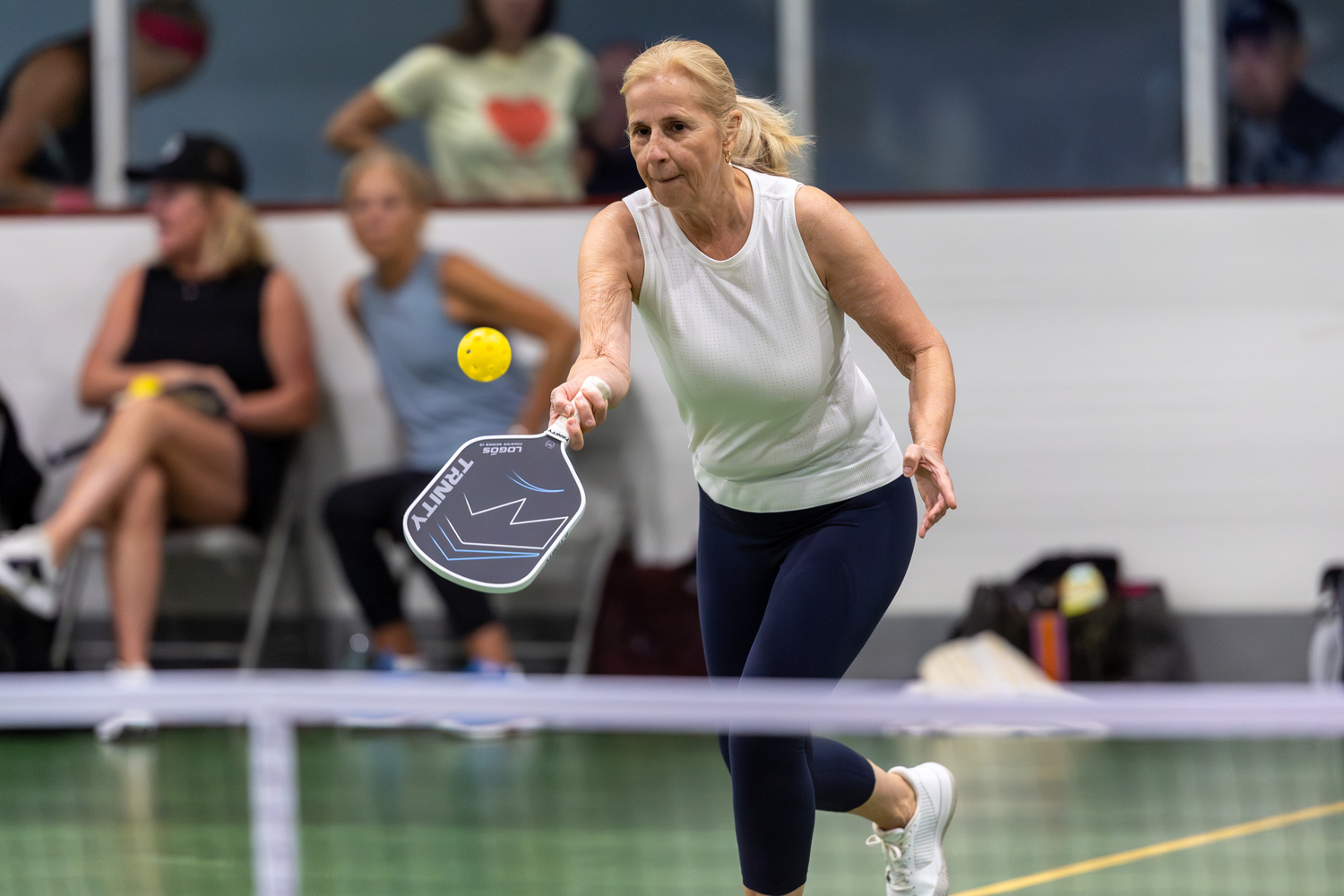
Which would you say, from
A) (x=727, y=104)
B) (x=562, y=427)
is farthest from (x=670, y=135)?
(x=562, y=427)

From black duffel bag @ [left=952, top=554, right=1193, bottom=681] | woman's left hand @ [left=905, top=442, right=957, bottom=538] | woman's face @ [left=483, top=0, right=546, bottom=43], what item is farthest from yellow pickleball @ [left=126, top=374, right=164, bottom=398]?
woman's left hand @ [left=905, top=442, right=957, bottom=538]

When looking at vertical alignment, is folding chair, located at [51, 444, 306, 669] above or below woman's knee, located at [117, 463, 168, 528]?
below

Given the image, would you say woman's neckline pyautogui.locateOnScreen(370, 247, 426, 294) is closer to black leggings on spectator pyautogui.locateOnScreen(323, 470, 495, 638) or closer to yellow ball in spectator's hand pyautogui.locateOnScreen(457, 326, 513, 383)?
black leggings on spectator pyautogui.locateOnScreen(323, 470, 495, 638)

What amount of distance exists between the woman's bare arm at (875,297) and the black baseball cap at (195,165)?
12.7 ft

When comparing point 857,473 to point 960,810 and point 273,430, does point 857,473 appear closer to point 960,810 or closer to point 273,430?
point 960,810

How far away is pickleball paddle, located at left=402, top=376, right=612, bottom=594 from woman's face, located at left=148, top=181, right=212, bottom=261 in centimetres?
409

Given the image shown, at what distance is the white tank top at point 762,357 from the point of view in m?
→ 2.64

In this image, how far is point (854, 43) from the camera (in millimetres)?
6160

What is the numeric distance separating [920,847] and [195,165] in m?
4.15

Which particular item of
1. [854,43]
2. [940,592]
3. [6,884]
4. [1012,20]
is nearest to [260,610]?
[6,884]

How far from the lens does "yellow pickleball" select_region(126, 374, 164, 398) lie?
5618 mm

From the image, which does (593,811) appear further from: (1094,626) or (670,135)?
(670,135)

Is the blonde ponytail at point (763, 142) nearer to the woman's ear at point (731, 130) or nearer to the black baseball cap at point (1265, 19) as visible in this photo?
the woman's ear at point (731, 130)

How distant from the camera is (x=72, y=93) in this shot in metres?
6.39
